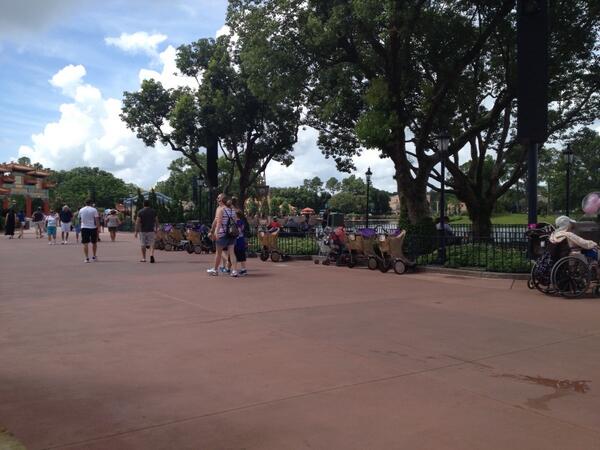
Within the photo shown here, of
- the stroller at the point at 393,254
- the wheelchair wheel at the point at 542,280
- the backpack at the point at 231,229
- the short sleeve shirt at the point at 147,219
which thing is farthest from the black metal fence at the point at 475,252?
the short sleeve shirt at the point at 147,219

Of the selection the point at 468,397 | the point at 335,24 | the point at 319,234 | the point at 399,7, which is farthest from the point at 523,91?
the point at 468,397

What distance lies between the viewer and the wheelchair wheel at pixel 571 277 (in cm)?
935

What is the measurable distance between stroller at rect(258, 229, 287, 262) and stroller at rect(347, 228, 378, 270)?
2.53 metres

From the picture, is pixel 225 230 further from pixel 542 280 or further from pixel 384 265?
pixel 542 280

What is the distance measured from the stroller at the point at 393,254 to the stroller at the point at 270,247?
12.1 ft

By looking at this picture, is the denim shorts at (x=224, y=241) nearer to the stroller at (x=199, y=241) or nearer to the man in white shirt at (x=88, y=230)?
the man in white shirt at (x=88, y=230)

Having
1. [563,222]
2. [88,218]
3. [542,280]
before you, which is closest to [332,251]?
[542,280]

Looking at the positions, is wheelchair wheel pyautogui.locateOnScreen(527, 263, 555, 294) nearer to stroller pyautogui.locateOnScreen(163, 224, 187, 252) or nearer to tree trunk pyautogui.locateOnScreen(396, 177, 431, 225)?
tree trunk pyautogui.locateOnScreen(396, 177, 431, 225)

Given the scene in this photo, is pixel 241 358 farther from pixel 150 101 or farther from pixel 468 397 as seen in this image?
pixel 150 101

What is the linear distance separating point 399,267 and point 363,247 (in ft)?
4.85

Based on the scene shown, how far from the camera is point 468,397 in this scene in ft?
14.9

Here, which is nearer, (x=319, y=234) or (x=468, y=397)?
(x=468, y=397)

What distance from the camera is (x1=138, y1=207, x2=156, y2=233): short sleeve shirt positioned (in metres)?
15.2

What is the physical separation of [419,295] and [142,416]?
6.72 m
